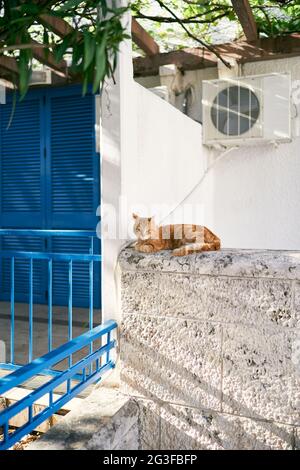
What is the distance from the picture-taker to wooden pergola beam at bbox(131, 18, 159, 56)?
3.68 m

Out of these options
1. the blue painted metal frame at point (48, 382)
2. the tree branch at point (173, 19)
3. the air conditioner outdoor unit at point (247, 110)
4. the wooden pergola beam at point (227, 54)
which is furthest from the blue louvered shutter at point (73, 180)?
the blue painted metal frame at point (48, 382)

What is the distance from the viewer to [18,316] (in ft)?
14.6

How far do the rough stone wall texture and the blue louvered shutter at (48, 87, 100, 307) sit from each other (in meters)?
2.51

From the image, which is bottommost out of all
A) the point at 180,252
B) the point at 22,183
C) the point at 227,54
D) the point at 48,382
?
the point at 48,382

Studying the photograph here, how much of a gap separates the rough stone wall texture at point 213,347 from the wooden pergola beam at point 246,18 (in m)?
2.28

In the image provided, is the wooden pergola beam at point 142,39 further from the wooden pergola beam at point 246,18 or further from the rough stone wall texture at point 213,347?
the rough stone wall texture at point 213,347

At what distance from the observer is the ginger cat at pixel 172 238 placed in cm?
214

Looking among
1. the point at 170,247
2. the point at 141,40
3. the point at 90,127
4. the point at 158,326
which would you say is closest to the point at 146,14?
the point at 141,40

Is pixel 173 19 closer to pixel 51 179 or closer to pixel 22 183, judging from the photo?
pixel 51 179

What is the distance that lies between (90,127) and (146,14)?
1.26 m

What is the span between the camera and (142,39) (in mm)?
3881

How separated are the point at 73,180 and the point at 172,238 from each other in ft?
9.17

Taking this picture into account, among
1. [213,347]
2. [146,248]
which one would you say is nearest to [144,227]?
[146,248]

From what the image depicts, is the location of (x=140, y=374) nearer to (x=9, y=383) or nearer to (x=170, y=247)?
(x=170, y=247)
